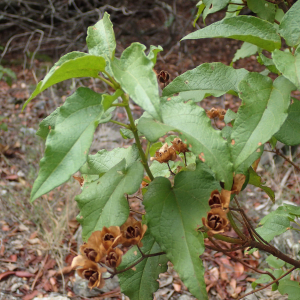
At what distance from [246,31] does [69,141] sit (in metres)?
0.40

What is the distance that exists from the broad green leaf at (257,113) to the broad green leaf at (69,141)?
25 cm

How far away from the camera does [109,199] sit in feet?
2.17

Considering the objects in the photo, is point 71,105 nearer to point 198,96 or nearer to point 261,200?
point 198,96

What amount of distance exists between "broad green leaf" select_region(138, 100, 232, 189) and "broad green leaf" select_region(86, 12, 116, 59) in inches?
7.4

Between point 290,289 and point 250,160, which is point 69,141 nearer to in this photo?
point 250,160

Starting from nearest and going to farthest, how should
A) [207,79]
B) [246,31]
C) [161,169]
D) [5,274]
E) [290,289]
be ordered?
[246,31] → [207,79] → [161,169] → [290,289] → [5,274]

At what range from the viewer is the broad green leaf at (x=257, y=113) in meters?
0.56

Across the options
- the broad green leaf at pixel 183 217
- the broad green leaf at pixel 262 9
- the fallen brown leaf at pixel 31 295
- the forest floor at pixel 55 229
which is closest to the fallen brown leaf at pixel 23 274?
the forest floor at pixel 55 229

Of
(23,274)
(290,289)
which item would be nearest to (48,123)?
(290,289)

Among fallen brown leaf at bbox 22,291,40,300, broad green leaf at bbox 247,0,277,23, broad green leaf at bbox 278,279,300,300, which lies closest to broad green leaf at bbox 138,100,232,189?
broad green leaf at bbox 247,0,277,23

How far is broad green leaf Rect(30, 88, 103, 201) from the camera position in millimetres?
532

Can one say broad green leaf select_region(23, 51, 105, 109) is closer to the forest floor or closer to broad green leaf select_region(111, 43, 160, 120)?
broad green leaf select_region(111, 43, 160, 120)

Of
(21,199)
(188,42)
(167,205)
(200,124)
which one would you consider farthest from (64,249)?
(188,42)

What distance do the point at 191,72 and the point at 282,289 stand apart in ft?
2.68
